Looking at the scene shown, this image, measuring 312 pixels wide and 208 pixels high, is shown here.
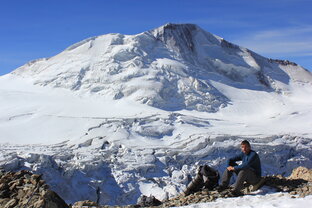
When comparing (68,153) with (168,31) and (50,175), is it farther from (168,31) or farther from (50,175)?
(168,31)

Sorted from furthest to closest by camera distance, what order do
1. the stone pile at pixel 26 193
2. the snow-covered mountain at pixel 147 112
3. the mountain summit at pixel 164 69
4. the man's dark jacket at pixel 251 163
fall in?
the mountain summit at pixel 164 69
the snow-covered mountain at pixel 147 112
the man's dark jacket at pixel 251 163
the stone pile at pixel 26 193

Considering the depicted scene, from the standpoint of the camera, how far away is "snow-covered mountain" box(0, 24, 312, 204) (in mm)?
21547

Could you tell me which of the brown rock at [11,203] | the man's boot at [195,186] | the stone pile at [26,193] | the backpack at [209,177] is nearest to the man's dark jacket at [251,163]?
the backpack at [209,177]

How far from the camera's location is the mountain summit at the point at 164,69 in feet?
101

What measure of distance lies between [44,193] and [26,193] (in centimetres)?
58

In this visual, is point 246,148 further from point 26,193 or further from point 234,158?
point 26,193

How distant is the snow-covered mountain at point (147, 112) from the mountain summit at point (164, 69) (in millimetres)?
80

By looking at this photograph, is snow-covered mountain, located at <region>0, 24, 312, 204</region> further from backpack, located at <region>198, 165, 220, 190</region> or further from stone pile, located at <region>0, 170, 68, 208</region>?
stone pile, located at <region>0, 170, 68, 208</region>

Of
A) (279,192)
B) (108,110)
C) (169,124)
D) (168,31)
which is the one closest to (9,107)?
(108,110)

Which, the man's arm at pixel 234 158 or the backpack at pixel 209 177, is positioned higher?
the man's arm at pixel 234 158

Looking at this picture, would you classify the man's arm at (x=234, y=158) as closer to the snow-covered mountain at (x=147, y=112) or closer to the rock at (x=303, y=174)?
the rock at (x=303, y=174)

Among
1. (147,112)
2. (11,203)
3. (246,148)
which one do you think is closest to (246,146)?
(246,148)

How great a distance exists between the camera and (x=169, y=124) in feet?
87.4

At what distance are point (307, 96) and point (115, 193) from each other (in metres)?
21.5
